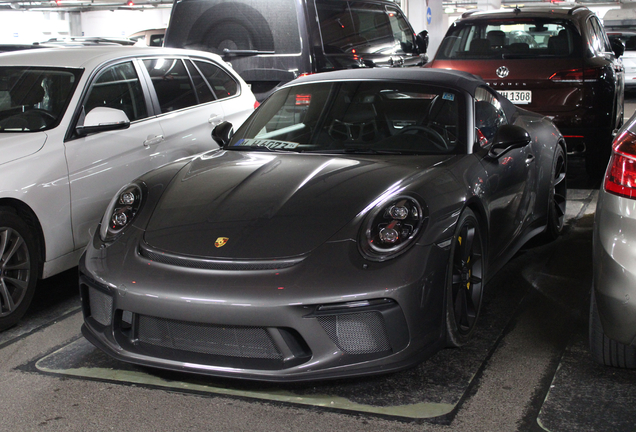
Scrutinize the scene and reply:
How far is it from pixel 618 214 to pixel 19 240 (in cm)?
296

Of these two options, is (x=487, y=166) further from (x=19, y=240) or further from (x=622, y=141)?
(x=19, y=240)

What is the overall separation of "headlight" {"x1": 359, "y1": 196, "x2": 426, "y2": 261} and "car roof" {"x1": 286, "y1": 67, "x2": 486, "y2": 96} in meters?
1.22

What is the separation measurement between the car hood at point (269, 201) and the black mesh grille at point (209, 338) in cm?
30

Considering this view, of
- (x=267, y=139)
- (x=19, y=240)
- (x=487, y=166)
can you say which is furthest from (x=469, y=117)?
(x=19, y=240)

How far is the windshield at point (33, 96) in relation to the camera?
4.33 m

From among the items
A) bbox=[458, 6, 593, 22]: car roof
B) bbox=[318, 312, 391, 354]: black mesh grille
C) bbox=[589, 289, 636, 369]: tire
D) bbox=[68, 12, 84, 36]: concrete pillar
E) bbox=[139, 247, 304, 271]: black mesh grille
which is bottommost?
bbox=[68, 12, 84, 36]: concrete pillar

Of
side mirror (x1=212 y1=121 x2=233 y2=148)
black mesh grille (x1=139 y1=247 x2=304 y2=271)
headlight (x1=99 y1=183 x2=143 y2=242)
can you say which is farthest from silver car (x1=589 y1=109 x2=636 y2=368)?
side mirror (x1=212 y1=121 x2=233 y2=148)

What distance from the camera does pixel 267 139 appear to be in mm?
4191

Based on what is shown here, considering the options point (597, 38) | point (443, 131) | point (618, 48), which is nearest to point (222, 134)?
point (443, 131)

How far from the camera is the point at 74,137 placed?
14.3 feet

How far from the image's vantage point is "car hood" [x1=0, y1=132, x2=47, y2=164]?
391 cm

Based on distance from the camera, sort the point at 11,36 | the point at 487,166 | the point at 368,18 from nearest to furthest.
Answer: the point at 487,166 → the point at 368,18 → the point at 11,36

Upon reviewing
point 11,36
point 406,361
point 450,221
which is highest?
point 450,221

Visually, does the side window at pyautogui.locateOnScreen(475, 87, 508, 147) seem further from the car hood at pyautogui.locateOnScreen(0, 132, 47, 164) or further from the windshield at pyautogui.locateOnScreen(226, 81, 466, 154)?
the car hood at pyautogui.locateOnScreen(0, 132, 47, 164)
